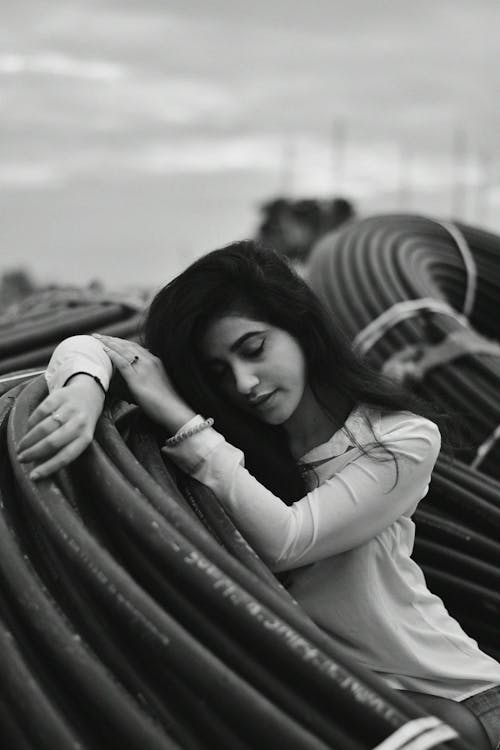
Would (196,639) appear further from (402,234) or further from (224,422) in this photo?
(402,234)

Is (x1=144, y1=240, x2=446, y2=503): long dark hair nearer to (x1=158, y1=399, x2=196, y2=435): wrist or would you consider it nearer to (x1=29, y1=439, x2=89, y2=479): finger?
(x1=158, y1=399, x2=196, y2=435): wrist

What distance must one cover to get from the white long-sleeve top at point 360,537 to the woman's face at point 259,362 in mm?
105

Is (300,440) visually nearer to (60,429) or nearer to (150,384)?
(150,384)

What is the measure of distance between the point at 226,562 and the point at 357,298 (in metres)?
2.48

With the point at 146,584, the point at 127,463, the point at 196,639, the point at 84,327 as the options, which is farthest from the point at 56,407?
the point at 84,327

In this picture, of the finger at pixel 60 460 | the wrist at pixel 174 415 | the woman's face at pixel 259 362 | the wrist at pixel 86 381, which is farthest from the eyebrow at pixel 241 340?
the finger at pixel 60 460

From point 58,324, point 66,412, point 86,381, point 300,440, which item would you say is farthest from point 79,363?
point 58,324

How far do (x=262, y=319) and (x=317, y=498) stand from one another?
0.34m

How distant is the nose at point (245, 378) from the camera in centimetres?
172

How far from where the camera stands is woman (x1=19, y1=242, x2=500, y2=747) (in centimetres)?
167

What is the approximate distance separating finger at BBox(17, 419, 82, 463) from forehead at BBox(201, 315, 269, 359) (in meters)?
0.32

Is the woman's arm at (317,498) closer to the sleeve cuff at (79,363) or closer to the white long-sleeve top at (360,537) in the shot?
the white long-sleeve top at (360,537)

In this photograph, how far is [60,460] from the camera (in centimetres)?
150

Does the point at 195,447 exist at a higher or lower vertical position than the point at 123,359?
lower
